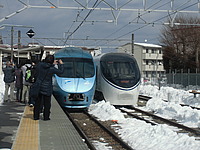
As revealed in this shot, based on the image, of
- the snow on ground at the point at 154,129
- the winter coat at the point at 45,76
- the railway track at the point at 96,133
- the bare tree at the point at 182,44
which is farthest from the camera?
the bare tree at the point at 182,44

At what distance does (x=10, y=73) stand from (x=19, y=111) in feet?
9.67

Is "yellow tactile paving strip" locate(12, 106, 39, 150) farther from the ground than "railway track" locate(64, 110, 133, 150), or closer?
farther from the ground

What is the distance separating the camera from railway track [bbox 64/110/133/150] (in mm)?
8389

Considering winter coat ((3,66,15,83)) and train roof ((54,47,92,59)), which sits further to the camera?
train roof ((54,47,92,59))

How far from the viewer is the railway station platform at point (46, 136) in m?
6.42

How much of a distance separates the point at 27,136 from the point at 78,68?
7.98 m

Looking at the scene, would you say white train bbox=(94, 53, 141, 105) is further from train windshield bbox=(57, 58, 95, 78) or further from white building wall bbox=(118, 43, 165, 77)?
white building wall bbox=(118, 43, 165, 77)

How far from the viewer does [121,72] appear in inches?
662

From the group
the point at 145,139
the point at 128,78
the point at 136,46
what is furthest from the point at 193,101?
the point at 136,46

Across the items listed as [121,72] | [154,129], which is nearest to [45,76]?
[154,129]

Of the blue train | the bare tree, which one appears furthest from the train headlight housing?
the bare tree

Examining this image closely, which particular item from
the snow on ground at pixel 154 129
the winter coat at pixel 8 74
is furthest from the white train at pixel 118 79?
the winter coat at pixel 8 74

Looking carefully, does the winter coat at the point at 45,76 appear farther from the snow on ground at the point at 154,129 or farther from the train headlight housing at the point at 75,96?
the train headlight housing at the point at 75,96

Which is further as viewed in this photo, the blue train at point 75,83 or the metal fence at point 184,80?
the metal fence at point 184,80
